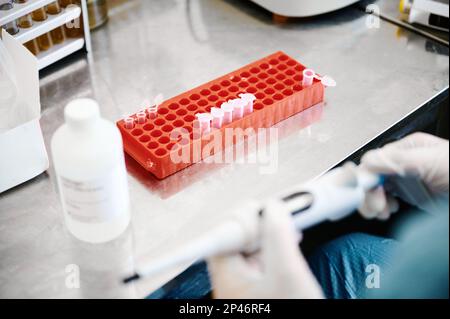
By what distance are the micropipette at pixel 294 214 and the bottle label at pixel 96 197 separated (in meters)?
0.18

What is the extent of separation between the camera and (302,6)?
61.9 inches

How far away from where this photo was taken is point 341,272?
1.26 m

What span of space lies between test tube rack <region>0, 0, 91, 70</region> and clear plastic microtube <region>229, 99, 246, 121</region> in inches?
17.4

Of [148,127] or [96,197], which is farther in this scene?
[148,127]

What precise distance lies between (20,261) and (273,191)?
0.49 m

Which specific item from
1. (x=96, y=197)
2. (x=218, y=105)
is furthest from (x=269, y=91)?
(x=96, y=197)

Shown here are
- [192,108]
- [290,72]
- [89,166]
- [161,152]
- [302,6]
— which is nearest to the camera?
[89,166]

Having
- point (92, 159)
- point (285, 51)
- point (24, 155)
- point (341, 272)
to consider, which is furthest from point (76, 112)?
point (285, 51)

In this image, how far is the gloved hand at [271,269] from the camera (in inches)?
31.5

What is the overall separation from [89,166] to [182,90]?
529 millimetres

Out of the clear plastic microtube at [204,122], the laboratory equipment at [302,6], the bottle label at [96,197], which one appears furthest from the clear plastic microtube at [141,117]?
the laboratory equipment at [302,6]

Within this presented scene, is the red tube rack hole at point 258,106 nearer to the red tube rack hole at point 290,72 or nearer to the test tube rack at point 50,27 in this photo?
the red tube rack hole at point 290,72

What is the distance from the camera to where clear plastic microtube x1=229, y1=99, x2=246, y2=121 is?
1.24 meters

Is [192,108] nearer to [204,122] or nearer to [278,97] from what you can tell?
[204,122]
